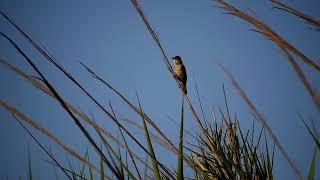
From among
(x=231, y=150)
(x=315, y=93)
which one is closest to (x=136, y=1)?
(x=315, y=93)

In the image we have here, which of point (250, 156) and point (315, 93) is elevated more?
point (250, 156)

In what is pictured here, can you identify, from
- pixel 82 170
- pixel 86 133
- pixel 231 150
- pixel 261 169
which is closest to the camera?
pixel 86 133

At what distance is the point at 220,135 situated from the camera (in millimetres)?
1555

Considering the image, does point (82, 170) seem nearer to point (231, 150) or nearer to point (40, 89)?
point (40, 89)

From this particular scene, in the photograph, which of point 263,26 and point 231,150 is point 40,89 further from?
point 231,150

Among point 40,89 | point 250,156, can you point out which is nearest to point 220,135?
point 250,156

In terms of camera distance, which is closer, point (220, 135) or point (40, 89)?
point (40, 89)

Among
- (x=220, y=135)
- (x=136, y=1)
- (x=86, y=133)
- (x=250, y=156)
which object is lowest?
(x=86, y=133)

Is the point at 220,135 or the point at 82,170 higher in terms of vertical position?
the point at 220,135

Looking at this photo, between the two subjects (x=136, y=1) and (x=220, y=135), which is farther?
(x=220, y=135)

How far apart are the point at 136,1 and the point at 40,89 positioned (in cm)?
28

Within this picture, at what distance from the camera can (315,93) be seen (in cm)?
38

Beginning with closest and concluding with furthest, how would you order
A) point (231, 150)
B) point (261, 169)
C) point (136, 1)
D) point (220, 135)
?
1. point (136, 1)
2. point (261, 169)
3. point (231, 150)
4. point (220, 135)

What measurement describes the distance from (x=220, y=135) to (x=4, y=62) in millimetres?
1348
